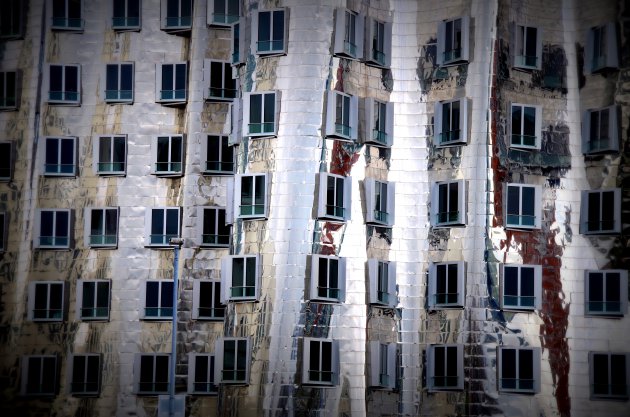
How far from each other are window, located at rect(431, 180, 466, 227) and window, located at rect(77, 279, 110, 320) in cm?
1810

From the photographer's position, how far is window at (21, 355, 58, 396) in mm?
90438

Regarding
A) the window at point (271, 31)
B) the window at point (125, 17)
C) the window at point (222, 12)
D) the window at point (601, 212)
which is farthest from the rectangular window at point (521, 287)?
the window at point (125, 17)

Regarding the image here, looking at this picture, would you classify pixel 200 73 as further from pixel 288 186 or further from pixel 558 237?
pixel 558 237

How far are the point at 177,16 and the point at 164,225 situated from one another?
1165cm

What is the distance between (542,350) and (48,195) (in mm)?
28189

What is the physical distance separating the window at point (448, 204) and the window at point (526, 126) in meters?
3.68

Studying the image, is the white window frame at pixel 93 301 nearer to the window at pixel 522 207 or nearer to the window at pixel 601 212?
the window at pixel 522 207

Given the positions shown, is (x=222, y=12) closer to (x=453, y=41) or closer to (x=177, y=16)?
(x=177, y=16)

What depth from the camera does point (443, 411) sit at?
280 feet

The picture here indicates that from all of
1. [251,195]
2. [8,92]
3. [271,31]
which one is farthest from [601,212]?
[8,92]

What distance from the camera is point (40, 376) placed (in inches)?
3565

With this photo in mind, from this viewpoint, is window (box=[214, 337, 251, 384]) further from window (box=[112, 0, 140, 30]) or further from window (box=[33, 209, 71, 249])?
window (box=[112, 0, 140, 30])

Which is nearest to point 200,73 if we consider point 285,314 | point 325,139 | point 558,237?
point 325,139

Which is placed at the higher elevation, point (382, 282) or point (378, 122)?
point (378, 122)
